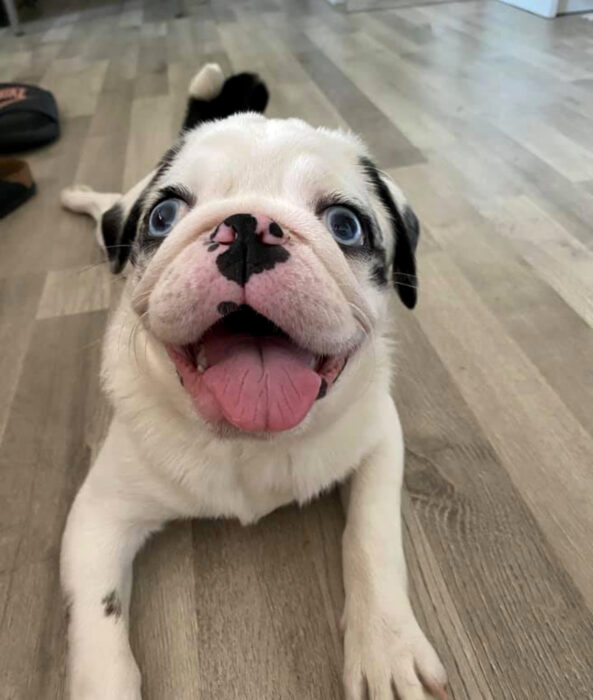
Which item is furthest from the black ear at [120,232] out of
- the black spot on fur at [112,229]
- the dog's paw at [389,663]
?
the dog's paw at [389,663]

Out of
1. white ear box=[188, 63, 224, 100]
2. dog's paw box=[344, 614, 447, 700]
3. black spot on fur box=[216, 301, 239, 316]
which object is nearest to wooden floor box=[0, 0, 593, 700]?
dog's paw box=[344, 614, 447, 700]

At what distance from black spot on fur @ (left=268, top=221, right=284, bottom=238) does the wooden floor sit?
72 centimetres

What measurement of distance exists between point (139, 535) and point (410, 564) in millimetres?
576

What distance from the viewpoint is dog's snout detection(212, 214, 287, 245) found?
1010mm

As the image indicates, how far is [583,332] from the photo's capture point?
1945mm

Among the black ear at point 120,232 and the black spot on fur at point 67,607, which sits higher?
the black ear at point 120,232

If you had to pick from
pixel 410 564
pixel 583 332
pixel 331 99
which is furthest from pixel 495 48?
pixel 410 564

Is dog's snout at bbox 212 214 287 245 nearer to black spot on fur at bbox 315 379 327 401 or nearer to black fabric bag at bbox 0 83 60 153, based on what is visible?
black spot on fur at bbox 315 379 327 401

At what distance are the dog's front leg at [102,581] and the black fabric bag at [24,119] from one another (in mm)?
2727

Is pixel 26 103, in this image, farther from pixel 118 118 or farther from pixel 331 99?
pixel 331 99

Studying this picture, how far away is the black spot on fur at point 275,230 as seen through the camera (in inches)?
40.2

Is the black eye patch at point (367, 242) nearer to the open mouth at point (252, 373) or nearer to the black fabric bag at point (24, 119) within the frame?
the open mouth at point (252, 373)

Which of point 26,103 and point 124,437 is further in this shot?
point 26,103

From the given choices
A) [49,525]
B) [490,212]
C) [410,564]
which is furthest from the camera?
[490,212]
